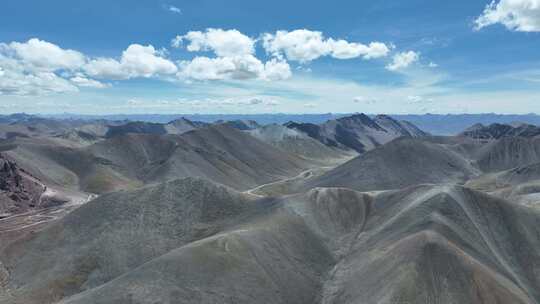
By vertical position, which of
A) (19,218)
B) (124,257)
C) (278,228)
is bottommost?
(19,218)

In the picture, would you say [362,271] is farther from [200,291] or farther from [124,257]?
[124,257]

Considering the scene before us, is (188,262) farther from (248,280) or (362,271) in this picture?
(362,271)

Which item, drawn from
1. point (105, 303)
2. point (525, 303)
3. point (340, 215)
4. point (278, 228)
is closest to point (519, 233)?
point (525, 303)

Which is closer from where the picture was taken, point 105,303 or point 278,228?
point 105,303

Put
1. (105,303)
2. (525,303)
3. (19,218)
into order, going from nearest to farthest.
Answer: (105,303)
(525,303)
(19,218)

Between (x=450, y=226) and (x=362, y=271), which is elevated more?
(x=450, y=226)

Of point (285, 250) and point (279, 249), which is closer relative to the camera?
point (279, 249)

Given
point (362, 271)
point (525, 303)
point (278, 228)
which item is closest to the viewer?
point (525, 303)

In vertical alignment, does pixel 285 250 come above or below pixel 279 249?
below

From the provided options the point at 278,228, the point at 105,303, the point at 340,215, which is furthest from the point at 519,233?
the point at 105,303
